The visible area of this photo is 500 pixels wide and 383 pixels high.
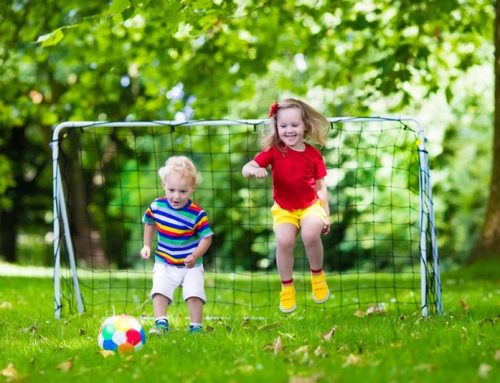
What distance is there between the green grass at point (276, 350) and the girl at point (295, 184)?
438 millimetres

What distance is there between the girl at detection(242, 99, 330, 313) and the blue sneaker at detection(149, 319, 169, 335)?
0.95 metres

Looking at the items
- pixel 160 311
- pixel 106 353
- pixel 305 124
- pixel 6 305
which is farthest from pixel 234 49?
pixel 106 353

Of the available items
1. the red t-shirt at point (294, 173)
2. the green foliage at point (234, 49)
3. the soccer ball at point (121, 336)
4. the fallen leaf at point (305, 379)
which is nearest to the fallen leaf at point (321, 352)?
the fallen leaf at point (305, 379)

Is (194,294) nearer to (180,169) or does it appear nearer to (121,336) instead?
(180,169)

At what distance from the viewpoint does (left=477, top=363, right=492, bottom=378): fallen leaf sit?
12.7 ft

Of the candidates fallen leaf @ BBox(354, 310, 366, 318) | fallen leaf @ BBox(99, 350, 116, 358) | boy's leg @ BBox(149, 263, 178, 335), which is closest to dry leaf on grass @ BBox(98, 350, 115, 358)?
fallen leaf @ BBox(99, 350, 116, 358)

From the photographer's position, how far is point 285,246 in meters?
6.22

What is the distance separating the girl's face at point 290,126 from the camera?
6.12 metres

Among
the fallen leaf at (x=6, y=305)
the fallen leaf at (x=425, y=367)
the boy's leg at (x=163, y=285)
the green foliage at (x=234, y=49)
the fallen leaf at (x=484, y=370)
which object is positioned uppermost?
the green foliage at (x=234, y=49)

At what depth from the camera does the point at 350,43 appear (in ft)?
44.9

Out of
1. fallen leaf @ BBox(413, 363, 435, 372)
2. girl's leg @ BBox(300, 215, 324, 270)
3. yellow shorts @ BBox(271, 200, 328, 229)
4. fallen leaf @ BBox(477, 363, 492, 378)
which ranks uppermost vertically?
yellow shorts @ BBox(271, 200, 328, 229)

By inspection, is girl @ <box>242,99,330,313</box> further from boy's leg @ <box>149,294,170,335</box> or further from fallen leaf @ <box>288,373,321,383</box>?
fallen leaf @ <box>288,373,321,383</box>

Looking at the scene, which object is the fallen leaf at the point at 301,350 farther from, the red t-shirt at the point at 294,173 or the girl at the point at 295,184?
the red t-shirt at the point at 294,173

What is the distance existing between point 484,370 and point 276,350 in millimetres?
1375
